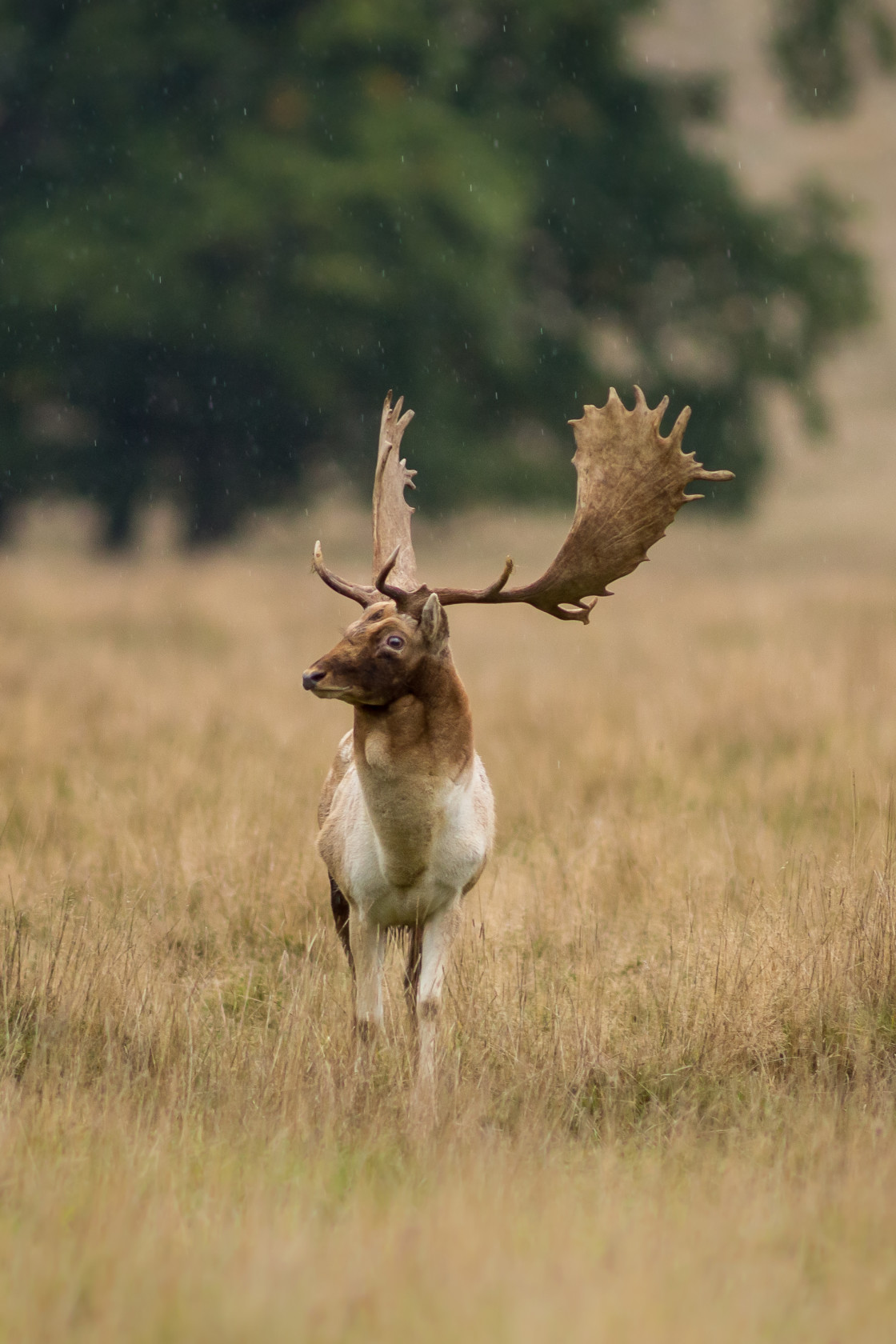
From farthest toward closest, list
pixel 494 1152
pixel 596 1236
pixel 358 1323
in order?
pixel 494 1152 < pixel 596 1236 < pixel 358 1323

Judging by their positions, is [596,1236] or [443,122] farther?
[443,122]

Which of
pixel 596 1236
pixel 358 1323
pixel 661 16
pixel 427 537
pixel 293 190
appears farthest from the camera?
pixel 427 537

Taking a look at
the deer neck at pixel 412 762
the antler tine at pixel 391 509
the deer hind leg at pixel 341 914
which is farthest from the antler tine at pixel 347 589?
the deer hind leg at pixel 341 914

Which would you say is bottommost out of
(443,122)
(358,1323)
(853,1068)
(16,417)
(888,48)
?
(358,1323)

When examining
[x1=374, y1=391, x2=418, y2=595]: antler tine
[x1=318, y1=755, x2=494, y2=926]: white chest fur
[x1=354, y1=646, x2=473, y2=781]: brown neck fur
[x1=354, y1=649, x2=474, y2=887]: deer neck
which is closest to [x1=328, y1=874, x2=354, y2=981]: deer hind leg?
[x1=318, y1=755, x2=494, y2=926]: white chest fur

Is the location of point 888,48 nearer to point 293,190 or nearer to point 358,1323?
point 293,190

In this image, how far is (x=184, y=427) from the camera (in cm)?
2650

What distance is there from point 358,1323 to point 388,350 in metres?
22.9

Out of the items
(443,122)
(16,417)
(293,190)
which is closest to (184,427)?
(16,417)

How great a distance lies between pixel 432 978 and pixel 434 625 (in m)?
1.16

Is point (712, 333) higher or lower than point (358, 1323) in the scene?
higher

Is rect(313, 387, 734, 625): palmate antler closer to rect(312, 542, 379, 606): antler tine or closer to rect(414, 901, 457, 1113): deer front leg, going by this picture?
rect(312, 542, 379, 606): antler tine

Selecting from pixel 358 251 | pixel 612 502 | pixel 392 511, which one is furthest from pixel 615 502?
pixel 358 251

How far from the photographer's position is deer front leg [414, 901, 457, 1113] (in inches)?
192
